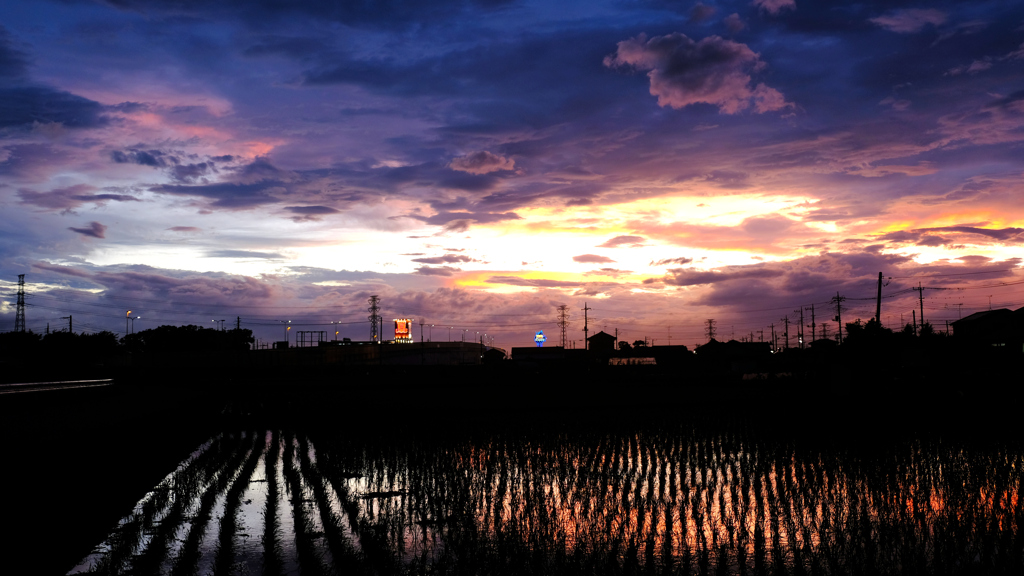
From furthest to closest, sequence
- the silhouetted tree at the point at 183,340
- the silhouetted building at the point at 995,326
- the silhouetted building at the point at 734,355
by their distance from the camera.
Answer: the silhouetted tree at the point at 183,340
the silhouetted building at the point at 734,355
the silhouetted building at the point at 995,326

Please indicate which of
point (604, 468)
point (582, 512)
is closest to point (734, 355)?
point (604, 468)

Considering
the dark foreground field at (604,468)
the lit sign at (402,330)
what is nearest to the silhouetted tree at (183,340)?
the lit sign at (402,330)

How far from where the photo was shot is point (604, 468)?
650 inches

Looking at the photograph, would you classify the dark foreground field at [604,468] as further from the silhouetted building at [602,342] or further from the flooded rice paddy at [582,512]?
the silhouetted building at [602,342]

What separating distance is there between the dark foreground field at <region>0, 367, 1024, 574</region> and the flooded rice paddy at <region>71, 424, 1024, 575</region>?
74mm

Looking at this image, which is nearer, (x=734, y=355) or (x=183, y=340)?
(x=734, y=355)

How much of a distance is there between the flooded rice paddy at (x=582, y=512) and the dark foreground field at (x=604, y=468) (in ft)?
0.24

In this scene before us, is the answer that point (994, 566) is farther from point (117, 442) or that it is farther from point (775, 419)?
point (775, 419)

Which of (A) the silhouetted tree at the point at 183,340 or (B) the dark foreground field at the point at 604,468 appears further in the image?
(A) the silhouetted tree at the point at 183,340

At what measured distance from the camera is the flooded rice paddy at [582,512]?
9.11 meters

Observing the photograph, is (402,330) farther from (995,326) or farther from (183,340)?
(995,326)

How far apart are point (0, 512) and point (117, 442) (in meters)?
5.92

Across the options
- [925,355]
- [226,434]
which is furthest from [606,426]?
[925,355]

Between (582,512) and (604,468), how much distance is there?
4685mm
